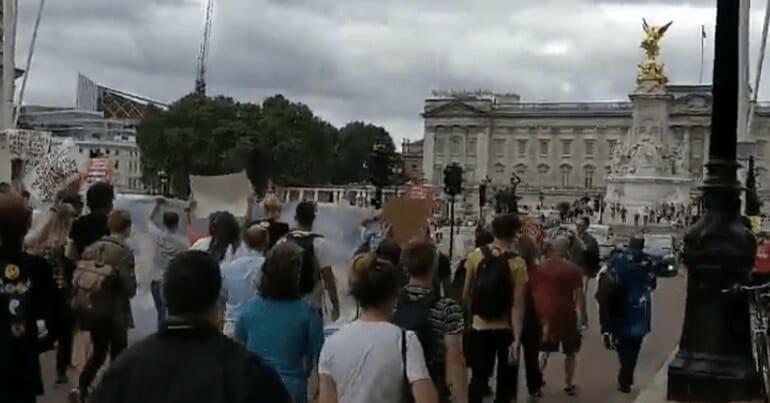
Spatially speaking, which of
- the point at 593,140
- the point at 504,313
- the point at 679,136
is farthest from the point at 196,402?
the point at 593,140

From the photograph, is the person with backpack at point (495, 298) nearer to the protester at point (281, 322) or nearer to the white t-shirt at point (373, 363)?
the protester at point (281, 322)

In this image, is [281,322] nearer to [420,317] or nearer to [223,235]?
[420,317]

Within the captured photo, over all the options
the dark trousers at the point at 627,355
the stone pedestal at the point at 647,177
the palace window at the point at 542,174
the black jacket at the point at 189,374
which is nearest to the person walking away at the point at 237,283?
the black jacket at the point at 189,374

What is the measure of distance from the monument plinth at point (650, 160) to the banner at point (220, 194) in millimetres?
78571

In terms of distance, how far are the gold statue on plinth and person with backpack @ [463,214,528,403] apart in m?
88.4

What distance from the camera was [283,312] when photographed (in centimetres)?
701

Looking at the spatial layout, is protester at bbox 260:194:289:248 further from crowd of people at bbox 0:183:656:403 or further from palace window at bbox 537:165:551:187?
palace window at bbox 537:165:551:187

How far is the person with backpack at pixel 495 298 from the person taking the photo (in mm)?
10680

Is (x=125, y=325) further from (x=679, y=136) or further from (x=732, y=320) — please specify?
(x=679, y=136)

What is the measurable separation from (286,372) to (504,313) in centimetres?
398

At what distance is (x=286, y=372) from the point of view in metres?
7.10

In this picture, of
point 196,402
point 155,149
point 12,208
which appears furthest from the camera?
point 155,149

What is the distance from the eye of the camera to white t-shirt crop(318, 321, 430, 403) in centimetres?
597

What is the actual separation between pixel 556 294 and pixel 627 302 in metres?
1.21
